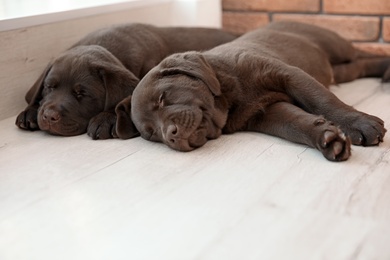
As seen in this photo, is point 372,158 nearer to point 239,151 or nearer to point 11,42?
point 239,151

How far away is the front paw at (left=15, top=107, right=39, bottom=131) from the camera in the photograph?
2648mm

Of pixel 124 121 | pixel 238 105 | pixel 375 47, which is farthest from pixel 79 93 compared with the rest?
pixel 375 47

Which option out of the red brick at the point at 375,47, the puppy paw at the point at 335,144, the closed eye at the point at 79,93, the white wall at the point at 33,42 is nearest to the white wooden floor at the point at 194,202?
the puppy paw at the point at 335,144

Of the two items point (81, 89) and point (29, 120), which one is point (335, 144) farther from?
point (29, 120)

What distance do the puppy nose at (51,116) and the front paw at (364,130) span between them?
1.24 metres

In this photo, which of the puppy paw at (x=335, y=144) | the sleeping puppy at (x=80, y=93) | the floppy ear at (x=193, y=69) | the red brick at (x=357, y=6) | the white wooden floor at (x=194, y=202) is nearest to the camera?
the white wooden floor at (x=194, y=202)

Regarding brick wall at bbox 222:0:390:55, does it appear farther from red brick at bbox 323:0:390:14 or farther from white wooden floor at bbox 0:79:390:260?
white wooden floor at bbox 0:79:390:260

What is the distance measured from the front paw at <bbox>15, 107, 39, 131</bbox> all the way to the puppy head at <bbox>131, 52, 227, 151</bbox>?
0.59 metres

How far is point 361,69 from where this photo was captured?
328cm

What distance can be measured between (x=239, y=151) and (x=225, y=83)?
1.07 ft

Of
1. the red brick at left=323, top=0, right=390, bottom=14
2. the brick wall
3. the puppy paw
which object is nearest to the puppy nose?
the puppy paw

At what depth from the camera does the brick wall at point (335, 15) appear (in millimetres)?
3408

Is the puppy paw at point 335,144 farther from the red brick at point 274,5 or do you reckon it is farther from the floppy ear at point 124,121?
the red brick at point 274,5

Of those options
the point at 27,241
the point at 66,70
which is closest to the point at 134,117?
the point at 66,70
